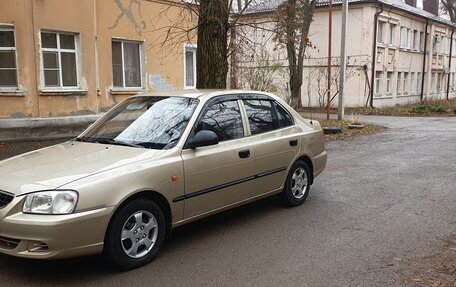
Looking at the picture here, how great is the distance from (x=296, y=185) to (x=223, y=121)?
5.49ft

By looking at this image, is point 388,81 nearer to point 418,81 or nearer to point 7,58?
point 418,81

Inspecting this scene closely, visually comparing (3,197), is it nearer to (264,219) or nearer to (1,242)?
(1,242)

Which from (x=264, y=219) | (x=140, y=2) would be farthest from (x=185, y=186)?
(x=140, y=2)

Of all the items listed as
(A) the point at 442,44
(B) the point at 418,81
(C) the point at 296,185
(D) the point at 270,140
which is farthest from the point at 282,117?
(A) the point at 442,44

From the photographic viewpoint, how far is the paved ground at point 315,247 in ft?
13.4

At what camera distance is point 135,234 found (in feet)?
14.0

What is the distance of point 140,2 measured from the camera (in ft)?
49.9

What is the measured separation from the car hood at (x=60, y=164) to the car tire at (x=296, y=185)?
2.33m

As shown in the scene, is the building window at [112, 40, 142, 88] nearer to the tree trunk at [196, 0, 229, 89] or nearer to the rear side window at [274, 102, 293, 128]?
the tree trunk at [196, 0, 229, 89]

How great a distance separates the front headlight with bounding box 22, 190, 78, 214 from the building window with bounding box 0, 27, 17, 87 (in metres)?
9.98

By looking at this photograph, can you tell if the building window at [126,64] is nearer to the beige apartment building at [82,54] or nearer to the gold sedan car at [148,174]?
the beige apartment building at [82,54]

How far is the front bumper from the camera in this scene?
3713 mm

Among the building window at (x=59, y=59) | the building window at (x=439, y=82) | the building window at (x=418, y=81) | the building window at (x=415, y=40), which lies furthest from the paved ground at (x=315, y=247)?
the building window at (x=439, y=82)

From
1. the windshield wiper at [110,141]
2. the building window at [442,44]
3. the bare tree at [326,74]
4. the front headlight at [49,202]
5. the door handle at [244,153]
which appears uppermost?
the building window at [442,44]
